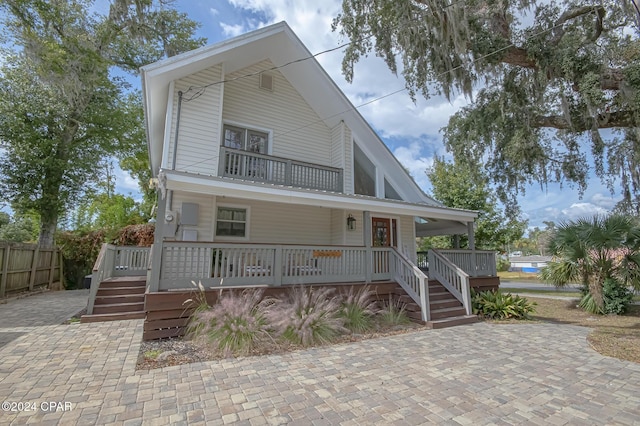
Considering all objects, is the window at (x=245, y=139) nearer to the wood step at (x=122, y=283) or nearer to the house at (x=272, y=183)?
the house at (x=272, y=183)

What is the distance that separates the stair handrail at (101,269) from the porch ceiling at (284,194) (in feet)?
10.1

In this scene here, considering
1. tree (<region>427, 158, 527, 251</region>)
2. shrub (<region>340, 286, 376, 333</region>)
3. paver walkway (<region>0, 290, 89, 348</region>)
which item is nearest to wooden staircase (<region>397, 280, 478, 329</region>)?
shrub (<region>340, 286, 376, 333</region>)

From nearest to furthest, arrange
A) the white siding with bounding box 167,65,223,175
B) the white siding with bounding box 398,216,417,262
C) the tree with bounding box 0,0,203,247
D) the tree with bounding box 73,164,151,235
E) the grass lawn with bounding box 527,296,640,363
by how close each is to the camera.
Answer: the grass lawn with bounding box 527,296,640,363, the white siding with bounding box 167,65,223,175, the white siding with bounding box 398,216,417,262, the tree with bounding box 0,0,203,247, the tree with bounding box 73,164,151,235

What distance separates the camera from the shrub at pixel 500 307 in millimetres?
8922

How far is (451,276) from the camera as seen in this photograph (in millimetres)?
9586

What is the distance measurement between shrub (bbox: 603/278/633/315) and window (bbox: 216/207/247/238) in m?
11.9

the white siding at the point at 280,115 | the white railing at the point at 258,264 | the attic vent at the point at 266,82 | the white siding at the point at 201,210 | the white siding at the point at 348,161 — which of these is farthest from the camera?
the white siding at the point at 348,161

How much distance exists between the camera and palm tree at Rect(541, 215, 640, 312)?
951 centimetres

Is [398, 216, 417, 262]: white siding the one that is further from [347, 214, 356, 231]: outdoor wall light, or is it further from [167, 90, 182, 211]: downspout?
[167, 90, 182, 211]: downspout

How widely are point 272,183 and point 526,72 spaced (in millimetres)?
9161

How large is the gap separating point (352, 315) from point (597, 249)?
8.70 metres

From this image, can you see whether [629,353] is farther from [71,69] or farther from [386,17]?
[71,69]

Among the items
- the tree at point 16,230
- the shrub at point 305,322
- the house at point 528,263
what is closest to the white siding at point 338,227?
the shrub at point 305,322

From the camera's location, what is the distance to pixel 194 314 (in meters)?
6.40
